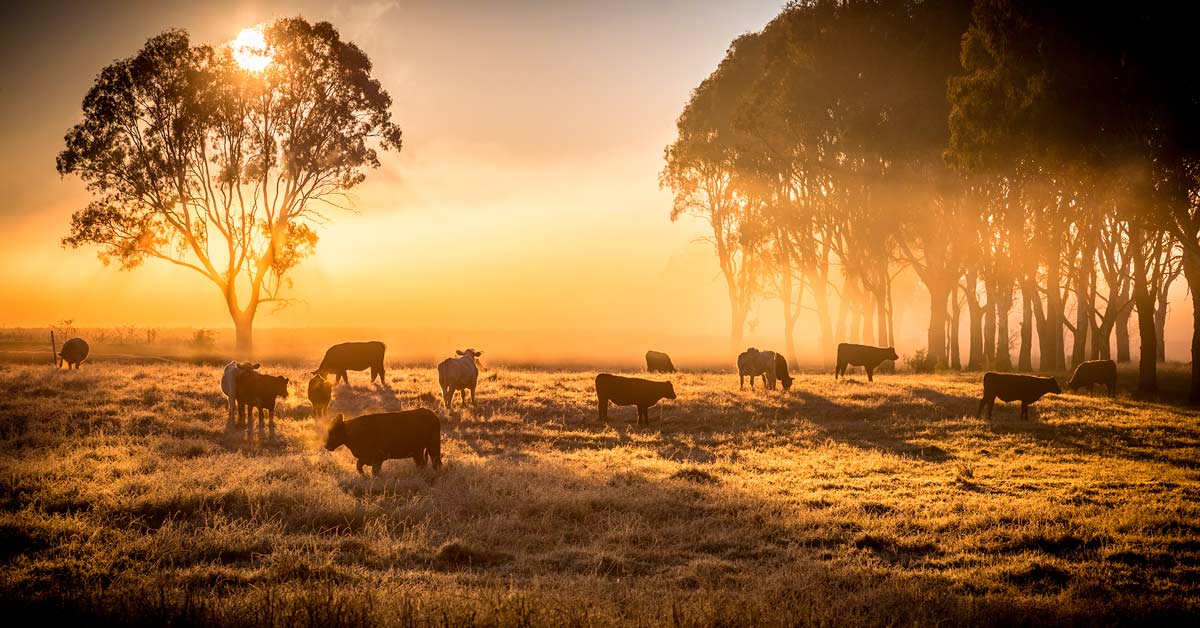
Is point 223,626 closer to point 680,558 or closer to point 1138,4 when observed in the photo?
point 680,558

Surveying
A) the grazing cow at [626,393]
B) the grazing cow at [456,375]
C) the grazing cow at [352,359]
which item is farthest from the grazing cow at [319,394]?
the grazing cow at [626,393]

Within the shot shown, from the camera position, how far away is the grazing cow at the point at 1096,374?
27031 mm

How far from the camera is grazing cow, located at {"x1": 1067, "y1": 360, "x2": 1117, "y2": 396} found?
27031 mm

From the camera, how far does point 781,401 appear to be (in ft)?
82.9

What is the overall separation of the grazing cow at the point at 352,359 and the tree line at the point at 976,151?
24.6 metres

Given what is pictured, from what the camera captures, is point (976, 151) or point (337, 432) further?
point (976, 151)

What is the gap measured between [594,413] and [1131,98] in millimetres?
20513

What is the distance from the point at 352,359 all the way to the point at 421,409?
48.3 ft

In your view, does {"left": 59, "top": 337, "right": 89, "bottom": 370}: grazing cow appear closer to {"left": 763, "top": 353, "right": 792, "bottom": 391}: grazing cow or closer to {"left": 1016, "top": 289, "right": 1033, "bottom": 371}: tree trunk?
{"left": 763, "top": 353, "right": 792, "bottom": 391}: grazing cow

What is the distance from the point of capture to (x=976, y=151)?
94.9ft

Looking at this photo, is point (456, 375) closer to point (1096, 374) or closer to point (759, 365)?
point (759, 365)

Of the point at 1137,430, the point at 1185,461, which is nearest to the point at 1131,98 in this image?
the point at 1137,430

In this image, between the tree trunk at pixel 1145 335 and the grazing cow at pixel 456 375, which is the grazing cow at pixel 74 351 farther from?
the tree trunk at pixel 1145 335

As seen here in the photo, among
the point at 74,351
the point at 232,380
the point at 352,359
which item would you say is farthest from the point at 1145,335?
the point at 74,351
